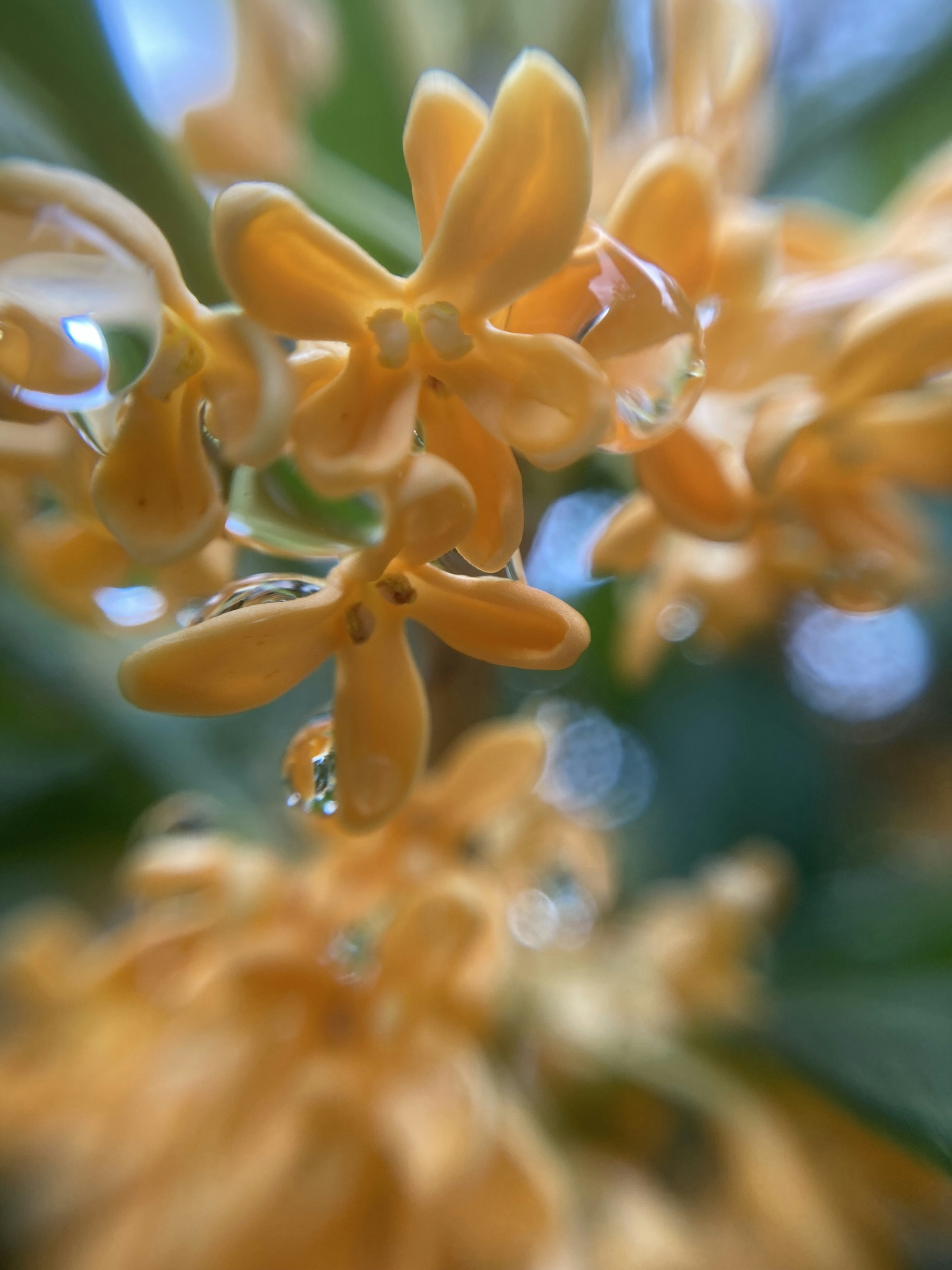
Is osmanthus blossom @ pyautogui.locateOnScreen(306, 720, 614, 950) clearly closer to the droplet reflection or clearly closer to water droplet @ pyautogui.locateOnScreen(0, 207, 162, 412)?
water droplet @ pyautogui.locateOnScreen(0, 207, 162, 412)

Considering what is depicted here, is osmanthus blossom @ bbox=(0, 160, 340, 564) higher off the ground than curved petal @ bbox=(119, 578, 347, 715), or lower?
higher

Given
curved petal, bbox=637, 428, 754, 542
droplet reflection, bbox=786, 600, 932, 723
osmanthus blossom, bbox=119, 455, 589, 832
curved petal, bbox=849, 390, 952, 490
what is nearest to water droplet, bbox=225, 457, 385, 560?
osmanthus blossom, bbox=119, 455, 589, 832

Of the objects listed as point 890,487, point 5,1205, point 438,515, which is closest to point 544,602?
point 438,515

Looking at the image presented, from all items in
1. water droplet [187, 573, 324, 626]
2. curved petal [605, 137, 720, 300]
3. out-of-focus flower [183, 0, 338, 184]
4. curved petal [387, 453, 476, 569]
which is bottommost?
water droplet [187, 573, 324, 626]

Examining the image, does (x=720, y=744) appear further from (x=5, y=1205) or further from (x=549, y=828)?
(x=5, y=1205)

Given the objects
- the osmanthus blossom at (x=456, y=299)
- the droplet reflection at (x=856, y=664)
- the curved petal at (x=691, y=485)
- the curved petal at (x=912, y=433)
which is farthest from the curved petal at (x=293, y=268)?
the droplet reflection at (x=856, y=664)

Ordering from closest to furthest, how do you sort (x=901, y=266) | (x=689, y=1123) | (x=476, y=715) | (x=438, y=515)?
(x=438, y=515) < (x=901, y=266) < (x=476, y=715) < (x=689, y=1123)
